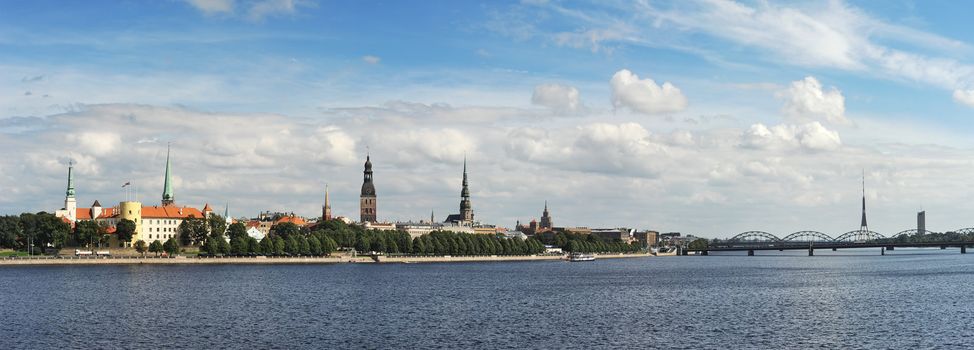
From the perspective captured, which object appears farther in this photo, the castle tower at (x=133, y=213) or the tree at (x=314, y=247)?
the castle tower at (x=133, y=213)

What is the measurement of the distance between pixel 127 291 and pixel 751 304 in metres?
50.4

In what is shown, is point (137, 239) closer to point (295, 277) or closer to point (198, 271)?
point (198, 271)

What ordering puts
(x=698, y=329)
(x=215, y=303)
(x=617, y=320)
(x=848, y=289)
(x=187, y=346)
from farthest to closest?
1. (x=848, y=289)
2. (x=215, y=303)
3. (x=617, y=320)
4. (x=698, y=329)
5. (x=187, y=346)

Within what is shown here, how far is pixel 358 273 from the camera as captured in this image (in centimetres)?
13075

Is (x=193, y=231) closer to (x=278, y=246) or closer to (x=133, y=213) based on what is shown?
(x=133, y=213)

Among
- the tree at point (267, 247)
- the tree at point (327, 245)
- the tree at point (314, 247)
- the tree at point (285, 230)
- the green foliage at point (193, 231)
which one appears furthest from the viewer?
the tree at point (285, 230)

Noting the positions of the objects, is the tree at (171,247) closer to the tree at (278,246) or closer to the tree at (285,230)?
the tree at (278,246)

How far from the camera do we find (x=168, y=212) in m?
188

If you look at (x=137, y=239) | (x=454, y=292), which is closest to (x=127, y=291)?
(x=454, y=292)

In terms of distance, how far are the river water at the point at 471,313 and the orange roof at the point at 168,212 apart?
73.6 metres

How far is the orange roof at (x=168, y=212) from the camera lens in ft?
606

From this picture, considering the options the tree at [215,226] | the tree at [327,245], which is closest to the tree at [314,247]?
the tree at [327,245]

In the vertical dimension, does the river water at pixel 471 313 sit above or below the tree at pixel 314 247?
below

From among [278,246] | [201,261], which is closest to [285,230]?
[278,246]
